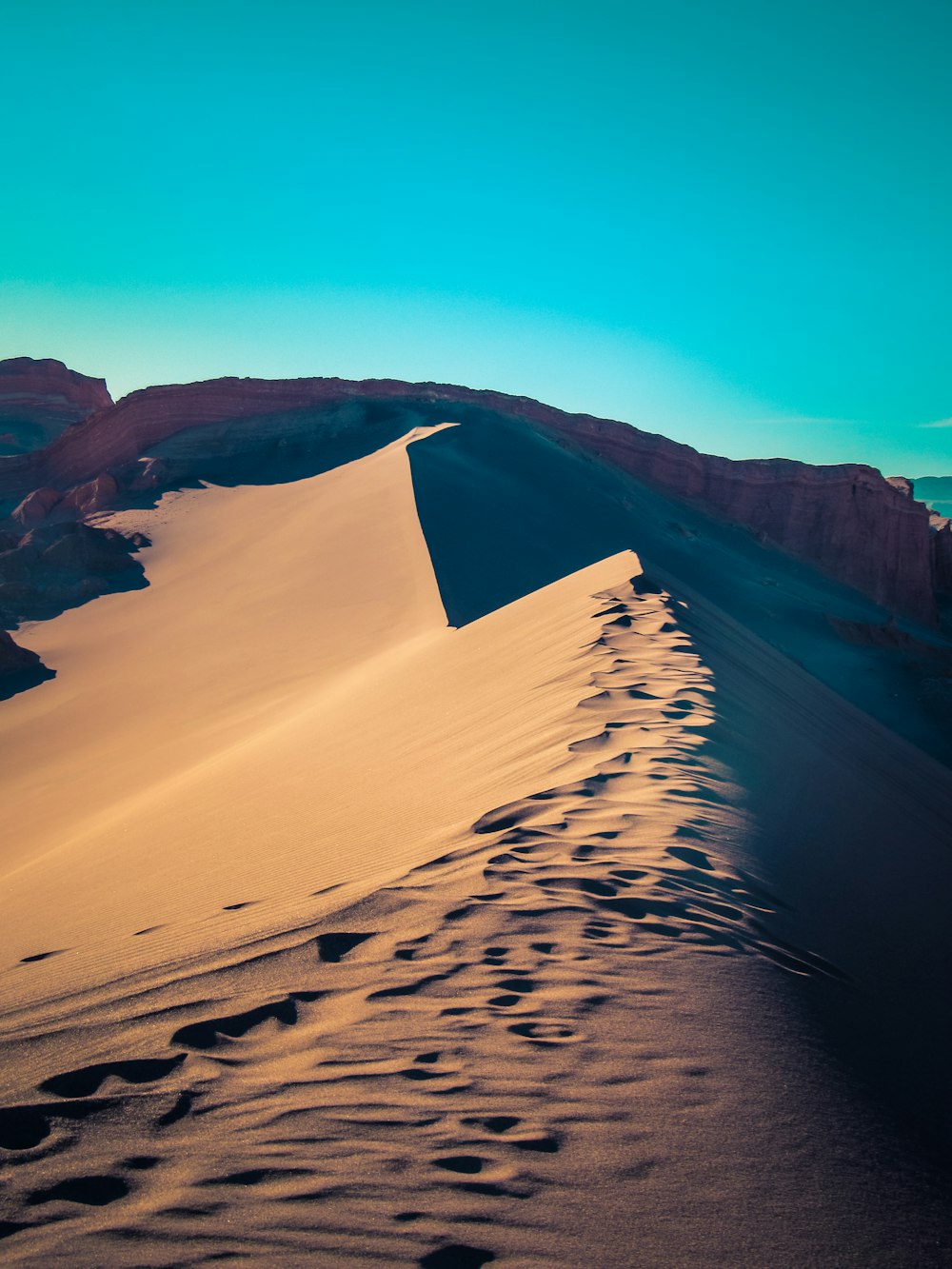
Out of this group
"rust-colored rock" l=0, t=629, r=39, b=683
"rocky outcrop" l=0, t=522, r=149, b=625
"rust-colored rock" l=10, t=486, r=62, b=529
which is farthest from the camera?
"rust-colored rock" l=10, t=486, r=62, b=529

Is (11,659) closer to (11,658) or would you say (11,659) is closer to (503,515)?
(11,658)

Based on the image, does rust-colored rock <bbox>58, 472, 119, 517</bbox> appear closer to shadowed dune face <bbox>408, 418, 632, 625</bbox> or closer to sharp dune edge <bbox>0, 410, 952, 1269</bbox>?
shadowed dune face <bbox>408, 418, 632, 625</bbox>

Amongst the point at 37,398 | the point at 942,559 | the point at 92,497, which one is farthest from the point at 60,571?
the point at 942,559

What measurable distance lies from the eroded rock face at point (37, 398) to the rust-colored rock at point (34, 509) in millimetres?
17717

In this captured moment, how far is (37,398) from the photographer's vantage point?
45375 millimetres

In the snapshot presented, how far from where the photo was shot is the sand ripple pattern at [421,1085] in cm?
213

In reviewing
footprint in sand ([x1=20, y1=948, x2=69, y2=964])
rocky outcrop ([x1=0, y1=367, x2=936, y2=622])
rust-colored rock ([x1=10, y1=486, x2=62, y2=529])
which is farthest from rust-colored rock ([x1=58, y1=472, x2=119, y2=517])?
footprint in sand ([x1=20, y1=948, x2=69, y2=964])

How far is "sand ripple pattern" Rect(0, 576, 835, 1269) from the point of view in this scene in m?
2.13

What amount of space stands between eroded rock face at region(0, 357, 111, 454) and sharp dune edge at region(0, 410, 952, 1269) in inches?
1661

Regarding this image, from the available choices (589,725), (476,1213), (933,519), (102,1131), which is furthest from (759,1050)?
(933,519)

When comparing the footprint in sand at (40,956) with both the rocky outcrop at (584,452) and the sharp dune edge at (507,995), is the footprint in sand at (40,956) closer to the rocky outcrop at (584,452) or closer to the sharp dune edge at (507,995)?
the sharp dune edge at (507,995)

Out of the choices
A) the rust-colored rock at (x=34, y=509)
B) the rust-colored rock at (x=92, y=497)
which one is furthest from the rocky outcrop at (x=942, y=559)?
the rust-colored rock at (x=34, y=509)

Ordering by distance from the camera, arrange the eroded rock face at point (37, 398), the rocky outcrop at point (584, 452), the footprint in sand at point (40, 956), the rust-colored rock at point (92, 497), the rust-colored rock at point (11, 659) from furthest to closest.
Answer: the eroded rock face at point (37, 398) < the rocky outcrop at point (584, 452) < the rust-colored rock at point (92, 497) < the rust-colored rock at point (11, 659) < the footprint in sand at point (40, 956)

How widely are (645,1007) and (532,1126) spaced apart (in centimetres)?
67
